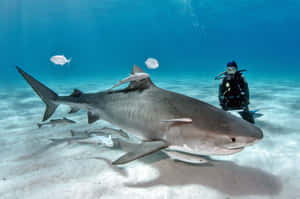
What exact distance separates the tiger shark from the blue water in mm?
80424

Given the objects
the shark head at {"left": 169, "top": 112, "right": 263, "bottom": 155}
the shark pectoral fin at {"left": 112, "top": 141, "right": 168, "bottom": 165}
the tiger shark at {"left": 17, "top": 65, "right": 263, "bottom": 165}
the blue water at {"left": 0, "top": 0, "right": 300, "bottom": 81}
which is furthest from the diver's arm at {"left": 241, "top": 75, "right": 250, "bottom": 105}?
the blue water at {"left": 0, "top": 0, "right": 300, "bottom": 81}

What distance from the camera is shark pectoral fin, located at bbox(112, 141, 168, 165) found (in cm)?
184

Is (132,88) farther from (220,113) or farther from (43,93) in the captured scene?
(43,93)

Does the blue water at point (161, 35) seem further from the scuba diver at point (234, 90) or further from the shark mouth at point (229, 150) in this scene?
the shark mouth at point (229, 150)

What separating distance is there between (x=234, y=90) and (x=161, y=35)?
170m

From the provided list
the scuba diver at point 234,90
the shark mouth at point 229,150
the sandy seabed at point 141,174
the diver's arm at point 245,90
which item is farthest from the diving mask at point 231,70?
the shark mouth at point 229,150

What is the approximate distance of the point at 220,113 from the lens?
6.71ft

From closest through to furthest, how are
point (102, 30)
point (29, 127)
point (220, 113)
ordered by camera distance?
point (220, 113) < point (29, 127) < point (102, 30)

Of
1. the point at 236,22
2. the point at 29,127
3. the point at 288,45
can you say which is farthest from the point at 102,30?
the point at 288,45

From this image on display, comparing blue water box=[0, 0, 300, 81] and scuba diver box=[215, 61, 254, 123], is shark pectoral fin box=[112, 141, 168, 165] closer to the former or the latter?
scuba diver box=[215, 61, 254, 123]

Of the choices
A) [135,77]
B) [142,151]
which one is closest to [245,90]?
[135,77]

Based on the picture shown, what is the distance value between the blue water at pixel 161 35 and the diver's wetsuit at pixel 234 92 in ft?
256

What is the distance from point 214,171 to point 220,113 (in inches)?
33.3

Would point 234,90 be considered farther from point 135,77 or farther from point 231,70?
point 135,77
